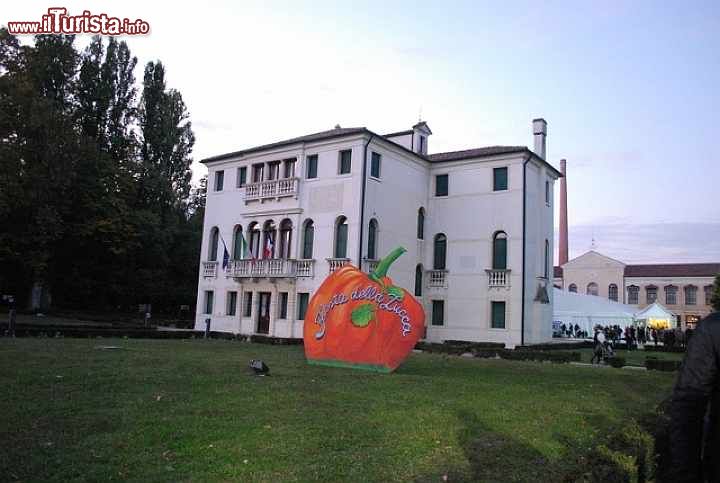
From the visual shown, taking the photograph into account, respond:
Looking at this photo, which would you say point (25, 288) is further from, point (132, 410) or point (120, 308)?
point (132, 410)

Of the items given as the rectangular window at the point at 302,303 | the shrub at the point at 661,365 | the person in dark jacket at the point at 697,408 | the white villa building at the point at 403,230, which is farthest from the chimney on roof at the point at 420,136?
the person in dark jacket at the point at 697,408

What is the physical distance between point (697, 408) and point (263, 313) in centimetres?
3614

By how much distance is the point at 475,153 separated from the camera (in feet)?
126

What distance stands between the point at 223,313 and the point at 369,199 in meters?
13.7

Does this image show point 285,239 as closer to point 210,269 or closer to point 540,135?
point 210,269

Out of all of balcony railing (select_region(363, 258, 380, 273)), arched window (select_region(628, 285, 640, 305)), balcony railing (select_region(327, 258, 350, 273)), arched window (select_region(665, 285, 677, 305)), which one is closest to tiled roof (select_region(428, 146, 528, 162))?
balcony railing (select_region(363, 258, 380, 273))

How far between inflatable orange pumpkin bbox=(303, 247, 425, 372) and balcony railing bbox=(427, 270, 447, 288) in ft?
64.6

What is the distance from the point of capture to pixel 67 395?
1109 cm

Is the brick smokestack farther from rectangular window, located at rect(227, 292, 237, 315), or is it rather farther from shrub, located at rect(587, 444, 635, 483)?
shrub, located at rect(587, 444, 635, 483)

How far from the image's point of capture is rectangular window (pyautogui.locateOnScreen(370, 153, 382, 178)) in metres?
35.3

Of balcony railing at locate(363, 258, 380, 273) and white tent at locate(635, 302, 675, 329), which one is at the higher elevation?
balcony railing at locate(363, 258, 380, 273)

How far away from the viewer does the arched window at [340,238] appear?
115 feet

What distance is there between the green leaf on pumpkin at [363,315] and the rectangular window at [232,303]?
77.6 feet

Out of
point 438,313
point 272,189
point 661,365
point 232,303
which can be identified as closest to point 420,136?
point 272,189
